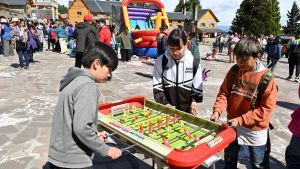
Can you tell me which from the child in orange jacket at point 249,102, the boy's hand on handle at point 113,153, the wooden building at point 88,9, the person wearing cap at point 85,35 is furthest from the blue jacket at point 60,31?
the wooden building at point 88,9

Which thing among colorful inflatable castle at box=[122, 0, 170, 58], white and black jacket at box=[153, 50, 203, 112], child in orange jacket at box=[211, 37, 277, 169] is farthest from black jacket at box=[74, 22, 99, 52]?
child in orange jacket at box=[211, 37, 277, 169]

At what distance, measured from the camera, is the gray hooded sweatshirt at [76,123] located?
2035mm

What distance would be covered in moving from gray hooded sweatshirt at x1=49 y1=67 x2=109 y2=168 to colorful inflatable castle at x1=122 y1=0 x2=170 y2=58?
12135mm

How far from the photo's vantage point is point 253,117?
281 centimetres

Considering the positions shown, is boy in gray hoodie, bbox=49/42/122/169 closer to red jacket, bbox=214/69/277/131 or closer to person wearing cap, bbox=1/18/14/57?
red jacket, bbox=214/69/277/131

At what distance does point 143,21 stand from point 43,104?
12.4 m

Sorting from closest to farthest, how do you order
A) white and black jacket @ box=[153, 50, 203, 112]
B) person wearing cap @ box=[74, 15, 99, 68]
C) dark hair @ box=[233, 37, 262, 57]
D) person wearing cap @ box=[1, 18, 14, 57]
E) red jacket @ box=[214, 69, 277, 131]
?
dark hair @ box=[233, 37, 262, 57], red jacket @ box=[214, 69, 277, 131], white and black jacket @ box=[153, 50, 203, 112], person wearing cap @ box=[74, 15, 99, 68], person wearing cap @ box=[1, 18, 14, 57]

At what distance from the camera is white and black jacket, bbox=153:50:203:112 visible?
3416mm

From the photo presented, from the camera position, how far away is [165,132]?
296cm

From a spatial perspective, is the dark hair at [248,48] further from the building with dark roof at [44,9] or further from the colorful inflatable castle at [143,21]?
the building with dark roof at [44,9]

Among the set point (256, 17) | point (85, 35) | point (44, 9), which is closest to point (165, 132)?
point (85, 35)

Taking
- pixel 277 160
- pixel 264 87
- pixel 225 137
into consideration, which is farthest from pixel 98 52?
pixel 277 160

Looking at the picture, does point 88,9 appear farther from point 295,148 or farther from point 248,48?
point 295,148

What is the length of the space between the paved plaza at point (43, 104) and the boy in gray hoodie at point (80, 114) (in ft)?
6.39
